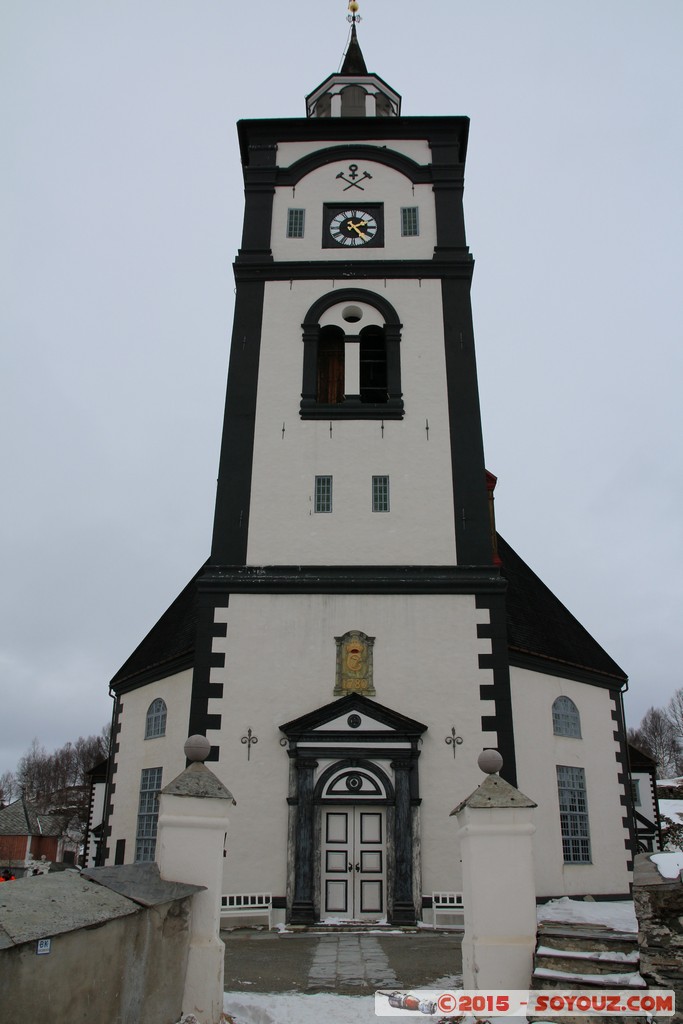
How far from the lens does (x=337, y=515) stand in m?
17.7

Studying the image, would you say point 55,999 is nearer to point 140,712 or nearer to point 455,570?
point 455,570

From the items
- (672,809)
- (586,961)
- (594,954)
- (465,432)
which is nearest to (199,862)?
(586,961)

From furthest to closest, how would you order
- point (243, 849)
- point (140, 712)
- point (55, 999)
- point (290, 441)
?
point (140, 712)
point (290, 441)
point (243, 849)
point (55, 999)

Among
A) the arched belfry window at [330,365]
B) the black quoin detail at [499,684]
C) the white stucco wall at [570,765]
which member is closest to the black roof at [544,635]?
the white stucco wall at [570,765]

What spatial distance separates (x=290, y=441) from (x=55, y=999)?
14.0 metres

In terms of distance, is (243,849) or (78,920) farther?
(243,849)

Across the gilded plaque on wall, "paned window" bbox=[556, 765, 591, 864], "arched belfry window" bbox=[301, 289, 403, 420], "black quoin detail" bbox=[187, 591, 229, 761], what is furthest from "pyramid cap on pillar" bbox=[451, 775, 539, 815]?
"arched belfry window" bbox=[301, 289, 403, 420]

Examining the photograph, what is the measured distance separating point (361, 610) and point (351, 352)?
21.5ft

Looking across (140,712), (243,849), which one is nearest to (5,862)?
(140,712)

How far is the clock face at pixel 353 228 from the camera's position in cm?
2128

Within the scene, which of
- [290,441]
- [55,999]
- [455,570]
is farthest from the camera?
[290,441]

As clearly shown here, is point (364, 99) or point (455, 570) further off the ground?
point (364, 99)

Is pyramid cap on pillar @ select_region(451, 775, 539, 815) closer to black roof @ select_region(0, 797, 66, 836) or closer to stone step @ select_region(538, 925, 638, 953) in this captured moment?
stone step @ select_region(538, 925, 638, 953)

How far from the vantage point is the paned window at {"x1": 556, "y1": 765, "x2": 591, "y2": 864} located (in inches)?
693
